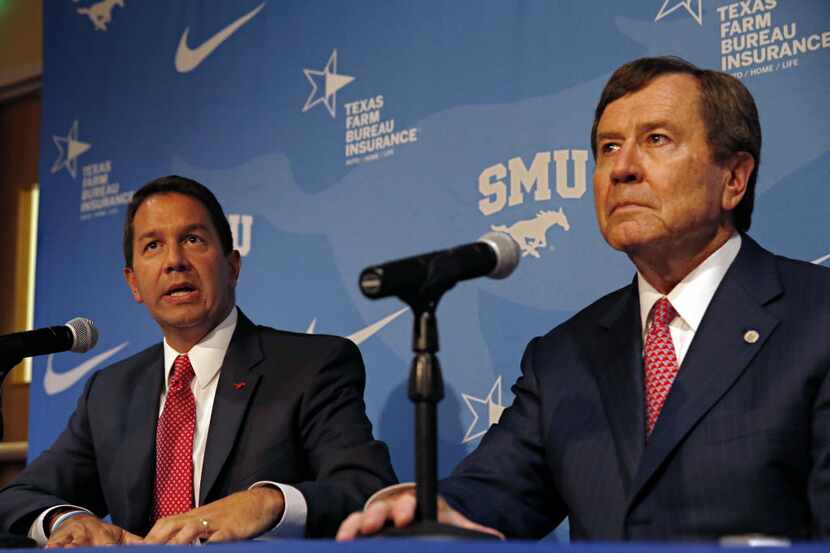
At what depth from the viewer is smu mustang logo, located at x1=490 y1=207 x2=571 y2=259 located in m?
3.05

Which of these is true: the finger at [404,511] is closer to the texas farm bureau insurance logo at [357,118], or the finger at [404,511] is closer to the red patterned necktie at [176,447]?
the red patterned necktie at [176,447]

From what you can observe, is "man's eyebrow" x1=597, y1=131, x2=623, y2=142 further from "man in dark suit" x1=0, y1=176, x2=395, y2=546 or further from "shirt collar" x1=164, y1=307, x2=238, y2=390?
"shirt collar" x1=164, y1=307, x2=238, y2=390

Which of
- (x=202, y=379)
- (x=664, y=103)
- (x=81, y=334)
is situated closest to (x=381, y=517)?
(x=664, y=103)

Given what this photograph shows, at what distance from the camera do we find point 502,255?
179 cm

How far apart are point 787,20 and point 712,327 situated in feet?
3.31

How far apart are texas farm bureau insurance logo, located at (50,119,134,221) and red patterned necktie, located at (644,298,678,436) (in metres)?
2.39

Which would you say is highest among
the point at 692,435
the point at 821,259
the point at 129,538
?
the point at 821,259

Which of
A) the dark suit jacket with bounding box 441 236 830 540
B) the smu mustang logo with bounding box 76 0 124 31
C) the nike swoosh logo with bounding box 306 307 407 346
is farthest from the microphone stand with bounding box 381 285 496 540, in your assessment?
the smu mustang logo with bounding box 76 0 124 31

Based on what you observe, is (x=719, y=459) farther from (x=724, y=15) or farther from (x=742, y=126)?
(x=724, y=15)

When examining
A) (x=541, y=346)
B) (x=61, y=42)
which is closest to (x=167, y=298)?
(x=541, y=346)

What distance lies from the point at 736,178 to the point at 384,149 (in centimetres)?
137

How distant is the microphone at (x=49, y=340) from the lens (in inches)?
96.3

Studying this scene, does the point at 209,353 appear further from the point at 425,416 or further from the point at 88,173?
the point at 88,173

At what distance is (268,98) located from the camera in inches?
150
